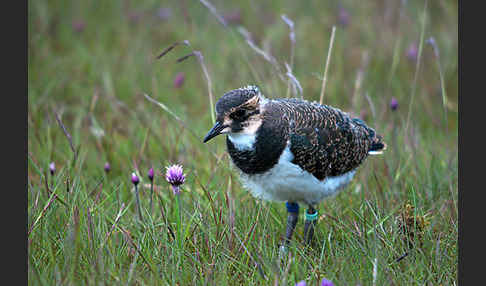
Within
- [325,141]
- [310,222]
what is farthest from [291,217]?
[325,141]

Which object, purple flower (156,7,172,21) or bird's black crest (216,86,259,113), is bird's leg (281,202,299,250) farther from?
purple flower (156,7,172,21)

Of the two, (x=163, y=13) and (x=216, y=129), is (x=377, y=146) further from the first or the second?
(x=163, y=13)

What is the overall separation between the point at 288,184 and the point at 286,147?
0.77ft

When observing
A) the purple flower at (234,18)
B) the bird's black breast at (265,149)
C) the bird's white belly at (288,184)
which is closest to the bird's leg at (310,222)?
the bird's white belly at (288,184)

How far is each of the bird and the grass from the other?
0.84 feet

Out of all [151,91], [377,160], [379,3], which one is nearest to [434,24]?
[379,3]

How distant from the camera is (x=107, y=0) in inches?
301

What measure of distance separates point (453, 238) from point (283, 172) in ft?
3.80

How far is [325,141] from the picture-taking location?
12.2ft

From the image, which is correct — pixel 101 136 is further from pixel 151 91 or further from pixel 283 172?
pixel 283 172

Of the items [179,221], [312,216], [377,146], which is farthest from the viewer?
[377,146]

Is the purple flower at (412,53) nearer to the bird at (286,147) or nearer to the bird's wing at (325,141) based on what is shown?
the bird's wing at (325,141)

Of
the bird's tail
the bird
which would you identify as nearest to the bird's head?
the bird

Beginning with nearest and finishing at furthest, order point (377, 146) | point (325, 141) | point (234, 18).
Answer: point (325, 141)
point (377, 146)
point (234, 18)
